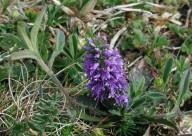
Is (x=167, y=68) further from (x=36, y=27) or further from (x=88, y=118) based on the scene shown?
(x=36, y=27)

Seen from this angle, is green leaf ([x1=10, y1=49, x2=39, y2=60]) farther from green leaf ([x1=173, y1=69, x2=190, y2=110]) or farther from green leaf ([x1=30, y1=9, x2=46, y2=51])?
green leaf ([x1=173, y1=69, x2=190, y2=110])

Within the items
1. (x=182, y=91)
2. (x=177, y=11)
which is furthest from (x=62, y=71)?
(x=177, y=11)

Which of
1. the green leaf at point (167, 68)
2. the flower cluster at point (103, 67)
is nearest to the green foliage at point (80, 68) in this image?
the green leaf at point (167, 68)

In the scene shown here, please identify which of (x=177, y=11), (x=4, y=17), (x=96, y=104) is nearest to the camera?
(x=96, y=104)

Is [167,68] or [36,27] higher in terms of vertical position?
[36,27]

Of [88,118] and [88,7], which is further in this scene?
[88,7]

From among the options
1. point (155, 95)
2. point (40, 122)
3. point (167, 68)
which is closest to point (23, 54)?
point (40, 122)

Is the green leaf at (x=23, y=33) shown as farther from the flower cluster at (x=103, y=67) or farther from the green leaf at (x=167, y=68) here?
the green leaf at (x=167, y=68)

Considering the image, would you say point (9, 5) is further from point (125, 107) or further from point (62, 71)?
point (125, 107)

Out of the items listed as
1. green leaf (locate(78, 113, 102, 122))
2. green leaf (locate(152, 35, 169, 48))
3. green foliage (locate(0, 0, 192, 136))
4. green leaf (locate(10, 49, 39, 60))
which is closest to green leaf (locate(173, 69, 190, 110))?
green foliage (locate(0, 0, 192, 136))
